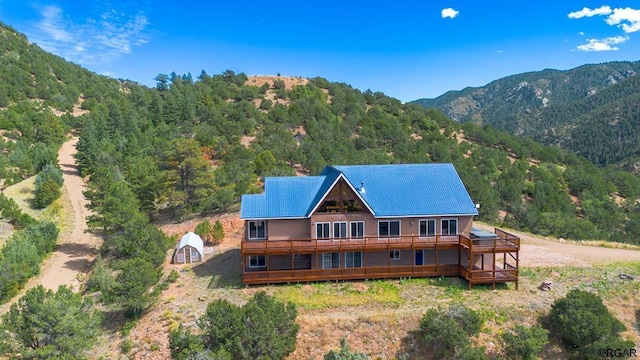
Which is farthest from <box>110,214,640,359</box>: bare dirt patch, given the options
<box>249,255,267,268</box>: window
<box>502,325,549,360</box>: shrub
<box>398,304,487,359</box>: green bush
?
<box>249,255,267,268</box>: window

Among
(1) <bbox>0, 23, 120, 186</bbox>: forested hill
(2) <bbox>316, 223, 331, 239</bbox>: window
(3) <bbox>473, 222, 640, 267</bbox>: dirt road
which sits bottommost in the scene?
(3) <bbox>473, 222, 640, 267</bbox>: dirt road

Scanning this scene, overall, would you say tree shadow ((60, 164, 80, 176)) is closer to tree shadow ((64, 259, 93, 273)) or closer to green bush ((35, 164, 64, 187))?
green bush ((35, 164, 64, 187))

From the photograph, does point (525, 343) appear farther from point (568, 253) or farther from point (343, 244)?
point (568, 253)

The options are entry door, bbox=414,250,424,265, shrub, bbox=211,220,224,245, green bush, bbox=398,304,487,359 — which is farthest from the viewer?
shrub, bbox=211,220,224,245

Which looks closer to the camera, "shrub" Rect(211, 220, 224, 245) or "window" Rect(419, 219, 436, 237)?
"window" Rect(419, 219, 436, 237)

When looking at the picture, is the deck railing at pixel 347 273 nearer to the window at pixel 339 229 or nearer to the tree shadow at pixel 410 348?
the window at pixel 339 229

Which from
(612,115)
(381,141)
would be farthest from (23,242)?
(612,115)

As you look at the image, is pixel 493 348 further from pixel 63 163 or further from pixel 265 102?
pixel 265 102
